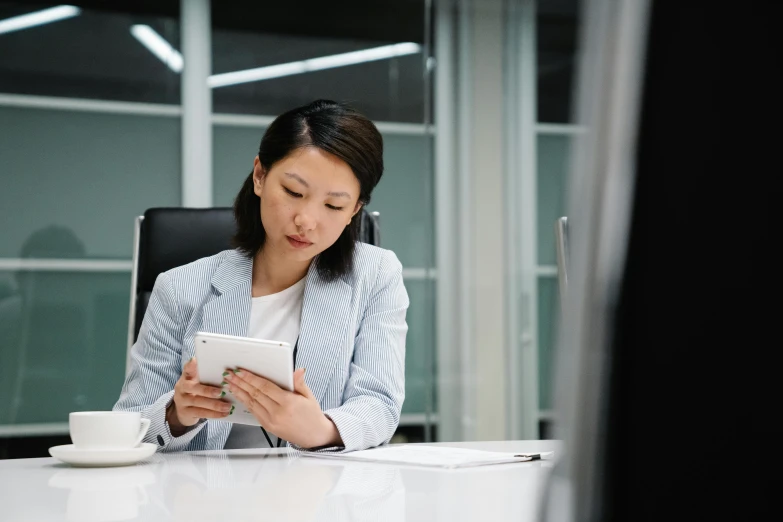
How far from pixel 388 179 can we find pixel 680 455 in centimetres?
390

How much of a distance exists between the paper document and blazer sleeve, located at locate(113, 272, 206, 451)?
26cm

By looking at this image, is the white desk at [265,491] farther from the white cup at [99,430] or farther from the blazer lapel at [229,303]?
the blazer lapel at [229,303]

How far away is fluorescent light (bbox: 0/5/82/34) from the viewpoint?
12.0 ft

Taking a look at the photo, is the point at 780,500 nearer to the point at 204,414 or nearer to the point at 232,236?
the point at 204,414

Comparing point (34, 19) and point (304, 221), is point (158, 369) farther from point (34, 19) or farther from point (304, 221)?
point (34, 19)

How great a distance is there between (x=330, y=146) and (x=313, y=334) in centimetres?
36

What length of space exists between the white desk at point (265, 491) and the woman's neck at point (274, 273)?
0.58 m

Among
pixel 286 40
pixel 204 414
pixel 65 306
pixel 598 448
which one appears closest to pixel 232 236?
pixel 204 414

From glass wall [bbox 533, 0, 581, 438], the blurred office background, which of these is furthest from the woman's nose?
glass wall [bbox 533, 0, 581, 438]

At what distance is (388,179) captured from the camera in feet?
13.6

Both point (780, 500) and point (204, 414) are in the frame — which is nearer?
point (780, 500)

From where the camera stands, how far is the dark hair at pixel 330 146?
1641 mm

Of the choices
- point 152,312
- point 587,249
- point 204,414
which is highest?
point 587,249

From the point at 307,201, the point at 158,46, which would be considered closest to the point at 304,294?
the point at 307,201
